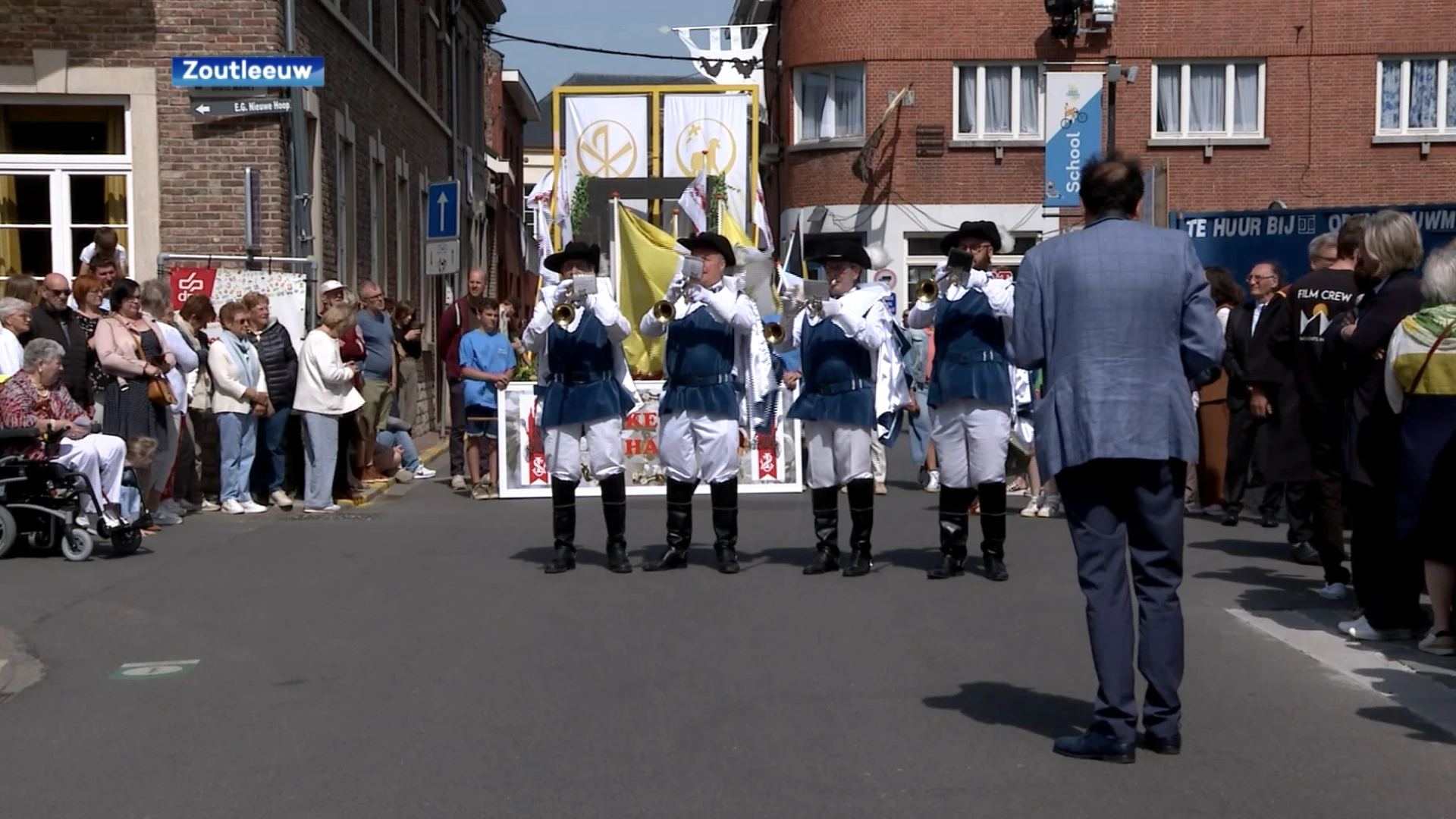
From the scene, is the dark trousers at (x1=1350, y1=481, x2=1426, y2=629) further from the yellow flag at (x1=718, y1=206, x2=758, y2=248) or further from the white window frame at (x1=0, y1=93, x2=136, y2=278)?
the white window frame at (x1=0, y1=93, x2=136, y2=278)

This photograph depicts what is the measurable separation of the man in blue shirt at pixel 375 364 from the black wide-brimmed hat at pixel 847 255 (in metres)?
7.10

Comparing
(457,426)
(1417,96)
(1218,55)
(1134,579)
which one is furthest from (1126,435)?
(1417,96)

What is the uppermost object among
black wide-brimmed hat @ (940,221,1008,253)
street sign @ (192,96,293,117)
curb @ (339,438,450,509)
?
street sign @ (192,96,293,117)

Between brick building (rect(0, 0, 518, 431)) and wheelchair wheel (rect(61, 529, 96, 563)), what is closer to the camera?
wheelchair wheel (rect(61, 529, 96, 563))

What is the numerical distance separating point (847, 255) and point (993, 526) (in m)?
1.82

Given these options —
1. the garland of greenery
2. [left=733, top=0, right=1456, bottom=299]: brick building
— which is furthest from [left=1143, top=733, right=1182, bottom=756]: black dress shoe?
[left=733, top=0, right=1456, bottom=299]: brick building

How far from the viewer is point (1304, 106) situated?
3550cm

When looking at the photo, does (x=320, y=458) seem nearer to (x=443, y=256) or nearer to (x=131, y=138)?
(x=131, y=138)

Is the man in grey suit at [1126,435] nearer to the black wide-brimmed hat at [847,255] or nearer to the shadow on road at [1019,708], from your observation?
the shadow on road at [1019,708]

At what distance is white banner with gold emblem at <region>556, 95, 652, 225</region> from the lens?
73.8 feet

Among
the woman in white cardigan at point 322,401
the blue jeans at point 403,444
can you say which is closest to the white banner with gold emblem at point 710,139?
the blue jeans at point 403,444

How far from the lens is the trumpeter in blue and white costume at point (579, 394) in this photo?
10680mm

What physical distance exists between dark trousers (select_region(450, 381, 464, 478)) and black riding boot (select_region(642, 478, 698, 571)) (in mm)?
6551

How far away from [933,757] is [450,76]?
29140 millimetres
